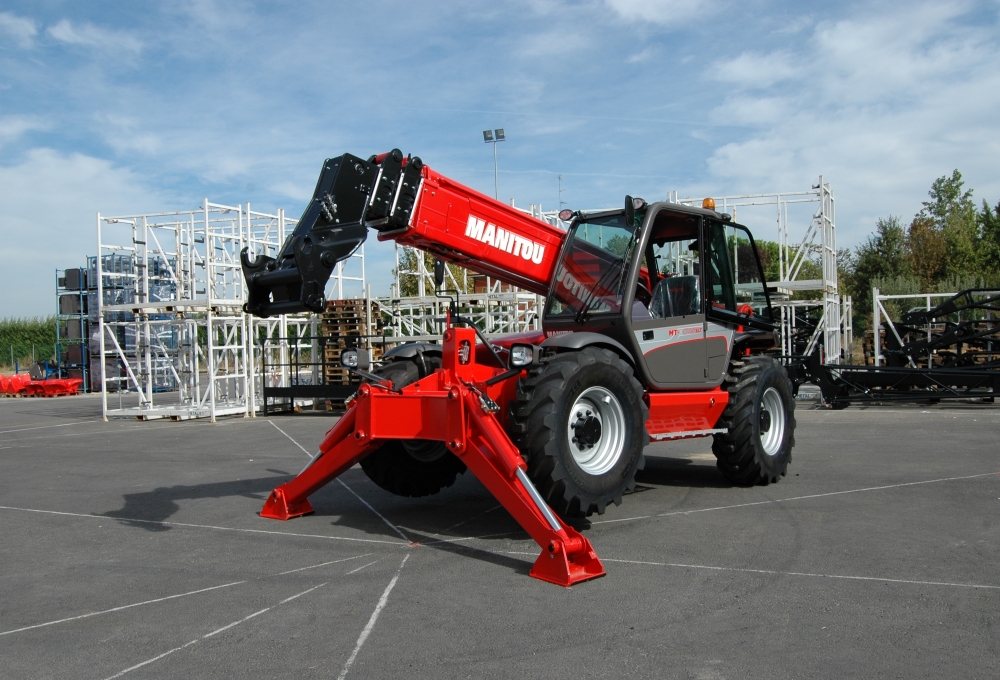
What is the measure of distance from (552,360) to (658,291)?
7.00 ft

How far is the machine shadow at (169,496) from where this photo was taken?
8.00 meters

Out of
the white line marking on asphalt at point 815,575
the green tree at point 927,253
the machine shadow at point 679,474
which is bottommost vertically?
the white line marking on asphalt at point 815,575

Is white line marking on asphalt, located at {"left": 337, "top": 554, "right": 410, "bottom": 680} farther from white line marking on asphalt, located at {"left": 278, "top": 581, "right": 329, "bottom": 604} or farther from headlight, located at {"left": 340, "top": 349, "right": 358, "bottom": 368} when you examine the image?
headlight, located at {"left": 340, "top": 349, "right": 358, "bottom": 368}

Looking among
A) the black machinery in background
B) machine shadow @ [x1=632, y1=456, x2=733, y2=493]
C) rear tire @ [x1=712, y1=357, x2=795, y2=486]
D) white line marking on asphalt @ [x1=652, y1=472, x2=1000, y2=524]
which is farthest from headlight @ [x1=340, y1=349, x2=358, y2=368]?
the black machinery in background

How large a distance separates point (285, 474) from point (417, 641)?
607 cm

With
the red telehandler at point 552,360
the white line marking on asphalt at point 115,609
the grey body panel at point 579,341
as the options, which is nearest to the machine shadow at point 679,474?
the red telehandler at point 552,360

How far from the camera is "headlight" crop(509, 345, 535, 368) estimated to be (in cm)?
625

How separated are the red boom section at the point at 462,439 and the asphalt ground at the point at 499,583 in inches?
9.8

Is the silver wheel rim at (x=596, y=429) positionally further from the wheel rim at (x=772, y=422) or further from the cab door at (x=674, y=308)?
the wheel rim at (x=772, y=422)

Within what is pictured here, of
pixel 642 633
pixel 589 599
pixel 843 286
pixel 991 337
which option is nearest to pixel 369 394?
pixel 589 599

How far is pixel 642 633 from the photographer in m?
4.50

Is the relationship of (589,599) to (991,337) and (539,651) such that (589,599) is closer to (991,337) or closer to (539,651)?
(539,651)

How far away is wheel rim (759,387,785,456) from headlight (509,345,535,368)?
3.52 m

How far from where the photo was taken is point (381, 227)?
6.67m
